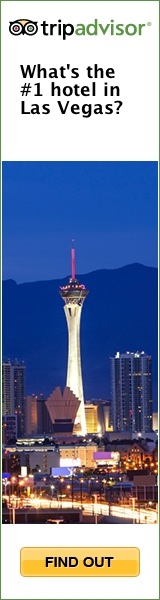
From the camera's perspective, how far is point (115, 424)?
2098cm

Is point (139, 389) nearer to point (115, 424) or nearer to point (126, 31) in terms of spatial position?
Answer: point (115, 424)

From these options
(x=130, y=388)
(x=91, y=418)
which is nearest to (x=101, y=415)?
(x=91, y=418)

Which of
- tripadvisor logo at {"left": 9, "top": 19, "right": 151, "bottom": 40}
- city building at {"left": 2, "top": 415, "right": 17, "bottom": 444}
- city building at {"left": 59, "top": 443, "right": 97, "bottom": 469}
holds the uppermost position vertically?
tripadvisor logo at {"left": 9, "top": 19, "right": 151, "bottom": 40}

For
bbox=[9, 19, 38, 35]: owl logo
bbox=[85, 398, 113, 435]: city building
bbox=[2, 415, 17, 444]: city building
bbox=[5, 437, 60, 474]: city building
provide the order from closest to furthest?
bbox=[9, 19, 38, 35]: owl logo → bbox=[5, 437, 60, 474]: city building → bbox=[2, 415, 17, 444]: city building → bbox=[85, 398, 113, 435]: city building

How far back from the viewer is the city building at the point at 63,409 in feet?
60.8

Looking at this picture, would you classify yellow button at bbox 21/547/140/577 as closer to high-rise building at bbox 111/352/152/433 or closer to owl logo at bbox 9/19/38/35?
owl logo at bbox 9/19/38/35

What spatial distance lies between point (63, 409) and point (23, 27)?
15.9 metres

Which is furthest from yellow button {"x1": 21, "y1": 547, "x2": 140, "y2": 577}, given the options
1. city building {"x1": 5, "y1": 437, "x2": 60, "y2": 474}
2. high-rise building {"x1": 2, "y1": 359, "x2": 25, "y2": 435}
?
high-rise building {"x1": 2, "y1": 359, "x2": 25, "y2": 435}

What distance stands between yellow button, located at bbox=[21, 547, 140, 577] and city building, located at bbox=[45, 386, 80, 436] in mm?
15263

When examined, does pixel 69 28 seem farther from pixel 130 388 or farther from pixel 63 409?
pixel 130 388

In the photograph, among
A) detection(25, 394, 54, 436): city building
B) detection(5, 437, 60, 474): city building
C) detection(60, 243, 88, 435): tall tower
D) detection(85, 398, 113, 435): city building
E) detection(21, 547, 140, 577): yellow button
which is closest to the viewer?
detection(21, 547, 140, 577): yellow button

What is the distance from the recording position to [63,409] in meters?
18.8

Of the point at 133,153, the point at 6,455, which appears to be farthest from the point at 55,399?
the point at 133,153

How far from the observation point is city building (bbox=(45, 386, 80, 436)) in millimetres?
Result: 18531
